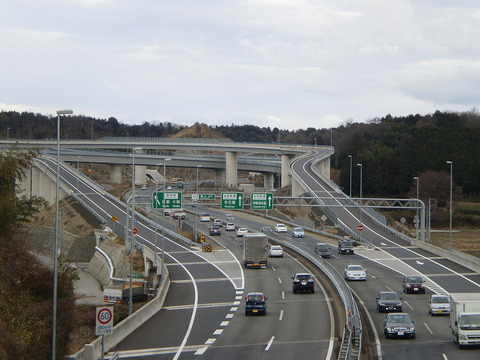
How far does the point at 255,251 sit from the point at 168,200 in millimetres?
9375

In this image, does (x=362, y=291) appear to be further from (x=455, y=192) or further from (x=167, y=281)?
(x=455, y=192)

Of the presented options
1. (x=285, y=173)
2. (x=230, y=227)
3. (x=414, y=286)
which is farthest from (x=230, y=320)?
(x=285, y=173)

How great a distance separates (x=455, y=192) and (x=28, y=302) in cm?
11282

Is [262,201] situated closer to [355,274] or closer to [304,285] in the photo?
[355,274]

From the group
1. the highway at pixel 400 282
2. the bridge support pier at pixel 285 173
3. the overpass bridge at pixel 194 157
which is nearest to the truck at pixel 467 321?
the highway at pixel 400 282

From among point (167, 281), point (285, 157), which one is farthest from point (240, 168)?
point (167, 281)

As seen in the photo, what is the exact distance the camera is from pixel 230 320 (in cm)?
4372

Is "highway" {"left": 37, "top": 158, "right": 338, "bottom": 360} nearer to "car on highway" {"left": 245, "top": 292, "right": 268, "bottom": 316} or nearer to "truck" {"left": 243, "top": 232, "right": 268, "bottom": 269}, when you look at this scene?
"car on highway" {"left": 245, "top": 292, "right": 268, "bottom": 316}

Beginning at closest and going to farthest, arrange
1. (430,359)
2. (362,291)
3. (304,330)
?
1. (430,359)
2. (304,330)
3. (362,291)

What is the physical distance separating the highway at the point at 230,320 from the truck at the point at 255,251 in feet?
3.23

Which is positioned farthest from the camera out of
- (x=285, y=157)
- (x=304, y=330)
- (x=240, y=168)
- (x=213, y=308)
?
(x=240, y=168)

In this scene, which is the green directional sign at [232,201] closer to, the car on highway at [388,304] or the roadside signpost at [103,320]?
Result: the car on highway at [388,304]

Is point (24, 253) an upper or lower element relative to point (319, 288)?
upper

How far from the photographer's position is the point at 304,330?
3950cm
